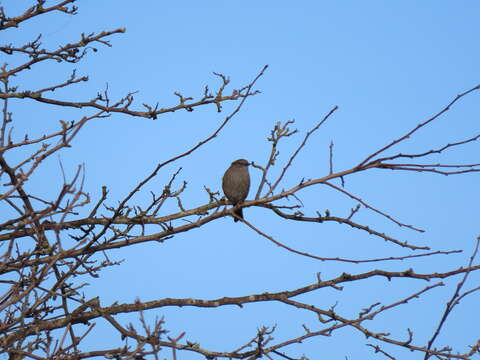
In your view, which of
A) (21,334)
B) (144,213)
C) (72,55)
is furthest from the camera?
(72,55)

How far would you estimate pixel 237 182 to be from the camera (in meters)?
8.86

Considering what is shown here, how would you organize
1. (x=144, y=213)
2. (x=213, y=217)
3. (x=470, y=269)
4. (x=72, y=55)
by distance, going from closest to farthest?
(x=470, y=269), (x=213, y=217), (x=144, y=213), (x=72, y=55)

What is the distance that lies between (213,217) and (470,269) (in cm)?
170

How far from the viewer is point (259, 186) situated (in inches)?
145

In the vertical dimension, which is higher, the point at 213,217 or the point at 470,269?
the point at 213,217

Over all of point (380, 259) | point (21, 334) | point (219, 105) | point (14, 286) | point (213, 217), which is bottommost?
point (21, 334)

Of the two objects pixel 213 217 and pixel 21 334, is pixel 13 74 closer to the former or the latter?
pixel 213 217

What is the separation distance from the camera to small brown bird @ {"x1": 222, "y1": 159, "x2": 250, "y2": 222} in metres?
8.87

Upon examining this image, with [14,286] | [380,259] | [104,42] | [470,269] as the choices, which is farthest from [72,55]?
[470,269]

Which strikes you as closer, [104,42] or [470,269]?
[470,269]

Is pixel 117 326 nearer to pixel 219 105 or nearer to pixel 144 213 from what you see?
pixel 144 213

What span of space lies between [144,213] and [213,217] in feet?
3.17

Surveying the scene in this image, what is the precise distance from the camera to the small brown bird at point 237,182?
8867mm

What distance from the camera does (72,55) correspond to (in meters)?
5.82
